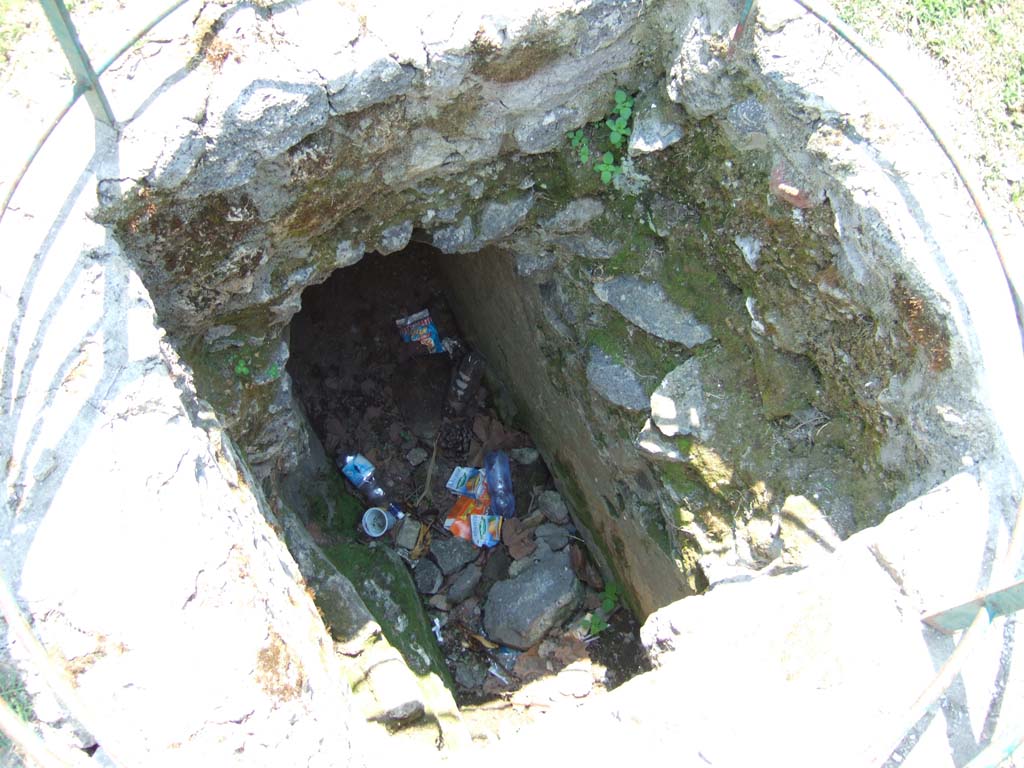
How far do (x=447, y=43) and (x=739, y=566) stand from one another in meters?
2.86

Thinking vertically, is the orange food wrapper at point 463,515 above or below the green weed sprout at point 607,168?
below

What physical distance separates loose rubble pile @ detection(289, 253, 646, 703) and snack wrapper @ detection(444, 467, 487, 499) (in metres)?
0.04

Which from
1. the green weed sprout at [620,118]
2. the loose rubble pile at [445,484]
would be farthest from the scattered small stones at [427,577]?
the green weed sprout at [620,118]

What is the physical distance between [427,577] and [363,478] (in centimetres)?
88

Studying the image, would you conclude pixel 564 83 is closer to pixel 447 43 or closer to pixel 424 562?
pixel 447 43

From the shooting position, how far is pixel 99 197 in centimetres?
269

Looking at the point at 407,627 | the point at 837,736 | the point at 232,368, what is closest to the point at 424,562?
the point at 407,627

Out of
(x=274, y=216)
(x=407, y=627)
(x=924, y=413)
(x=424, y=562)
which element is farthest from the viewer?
(x=424, y=562)

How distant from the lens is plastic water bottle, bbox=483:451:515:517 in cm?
587

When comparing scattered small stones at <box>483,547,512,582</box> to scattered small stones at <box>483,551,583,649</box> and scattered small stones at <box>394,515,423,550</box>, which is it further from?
scattered small stones at <box>394,515,423,550</box>

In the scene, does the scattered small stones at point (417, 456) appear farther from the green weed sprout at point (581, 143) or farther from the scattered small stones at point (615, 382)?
the green weed sprout at point (581, 143)

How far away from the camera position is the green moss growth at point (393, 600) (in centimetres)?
448

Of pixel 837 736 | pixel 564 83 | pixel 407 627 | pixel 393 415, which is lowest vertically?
pixel 837 736

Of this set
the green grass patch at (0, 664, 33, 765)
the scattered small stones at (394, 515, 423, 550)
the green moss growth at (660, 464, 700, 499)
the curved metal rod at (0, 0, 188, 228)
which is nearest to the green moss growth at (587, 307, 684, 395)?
the green moss growth at (660, 464, 700, 499)
